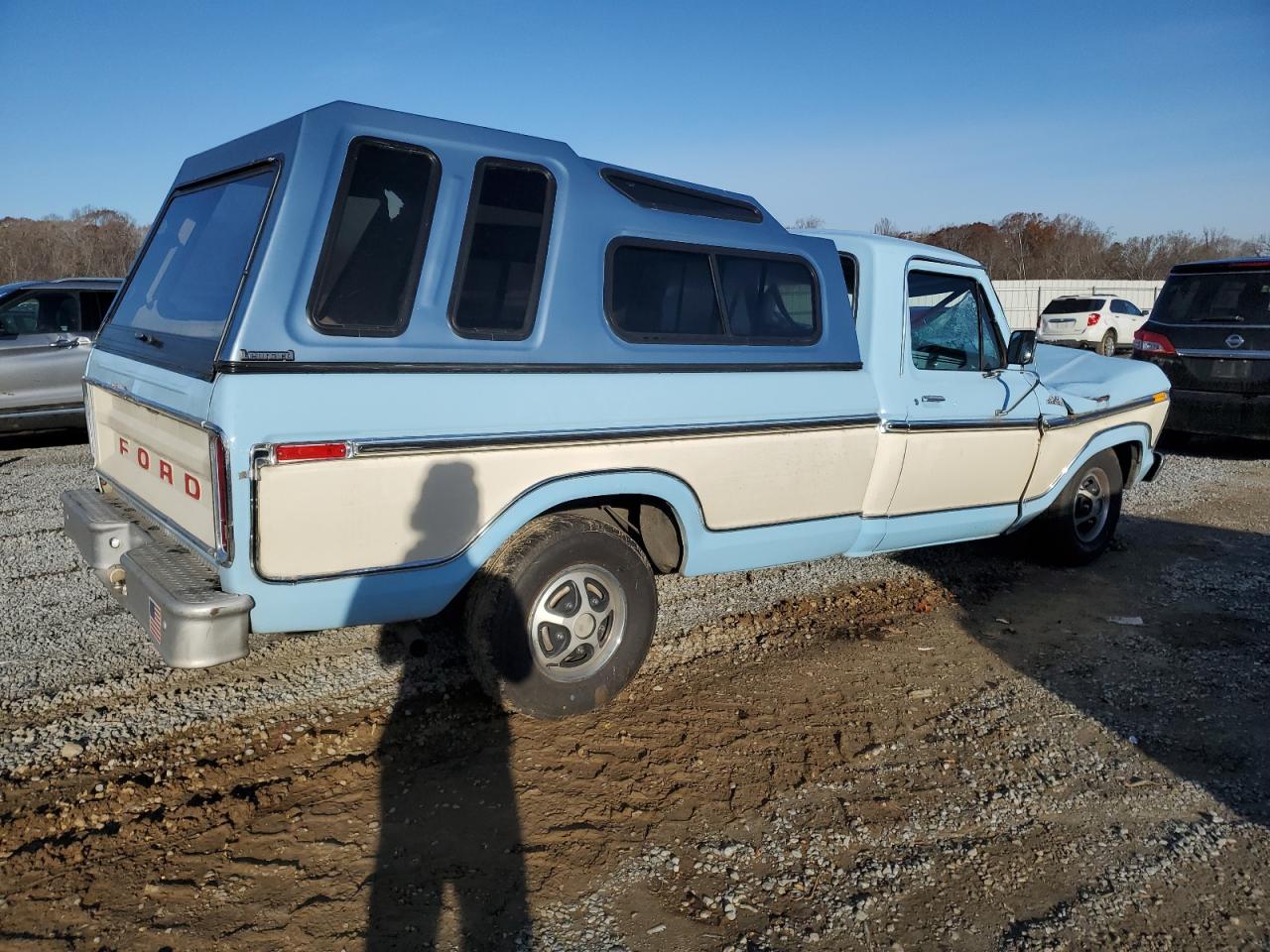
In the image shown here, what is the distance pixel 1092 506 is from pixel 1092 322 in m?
20.8

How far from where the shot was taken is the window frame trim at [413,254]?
3111mm

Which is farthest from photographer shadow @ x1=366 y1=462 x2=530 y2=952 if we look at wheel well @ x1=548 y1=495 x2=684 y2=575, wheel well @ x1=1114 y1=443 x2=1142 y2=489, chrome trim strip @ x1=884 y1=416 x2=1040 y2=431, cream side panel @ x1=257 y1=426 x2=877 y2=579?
wheel well @ x1=1114 y1=443 x2=1142 y2=489

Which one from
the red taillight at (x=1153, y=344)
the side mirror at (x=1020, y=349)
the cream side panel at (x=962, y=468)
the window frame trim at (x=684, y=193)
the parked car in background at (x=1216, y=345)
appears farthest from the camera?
the red taillight at (x=1153, y=344)

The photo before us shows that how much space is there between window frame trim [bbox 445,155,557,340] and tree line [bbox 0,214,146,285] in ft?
95.6

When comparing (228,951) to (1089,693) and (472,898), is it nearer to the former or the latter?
(472,898)

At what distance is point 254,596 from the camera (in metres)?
3.04

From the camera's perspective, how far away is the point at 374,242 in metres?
3.25

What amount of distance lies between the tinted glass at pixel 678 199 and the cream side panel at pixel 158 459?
1.96 meters

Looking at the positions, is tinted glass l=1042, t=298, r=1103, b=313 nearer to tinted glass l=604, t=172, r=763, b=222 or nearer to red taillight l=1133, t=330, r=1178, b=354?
red taillight l=1133, t=330, r=1178, b=354

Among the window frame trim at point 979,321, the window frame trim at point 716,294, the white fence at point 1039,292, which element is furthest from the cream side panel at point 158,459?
the white fence at point 1039,292

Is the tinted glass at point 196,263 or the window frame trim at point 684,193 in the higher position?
the window frame trim at point 684,193

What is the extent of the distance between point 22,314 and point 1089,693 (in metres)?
10.4

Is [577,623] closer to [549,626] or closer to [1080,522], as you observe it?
[549,626]

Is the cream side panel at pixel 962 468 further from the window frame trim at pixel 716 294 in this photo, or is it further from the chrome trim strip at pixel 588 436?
the window frame trim at pixel 716 294
